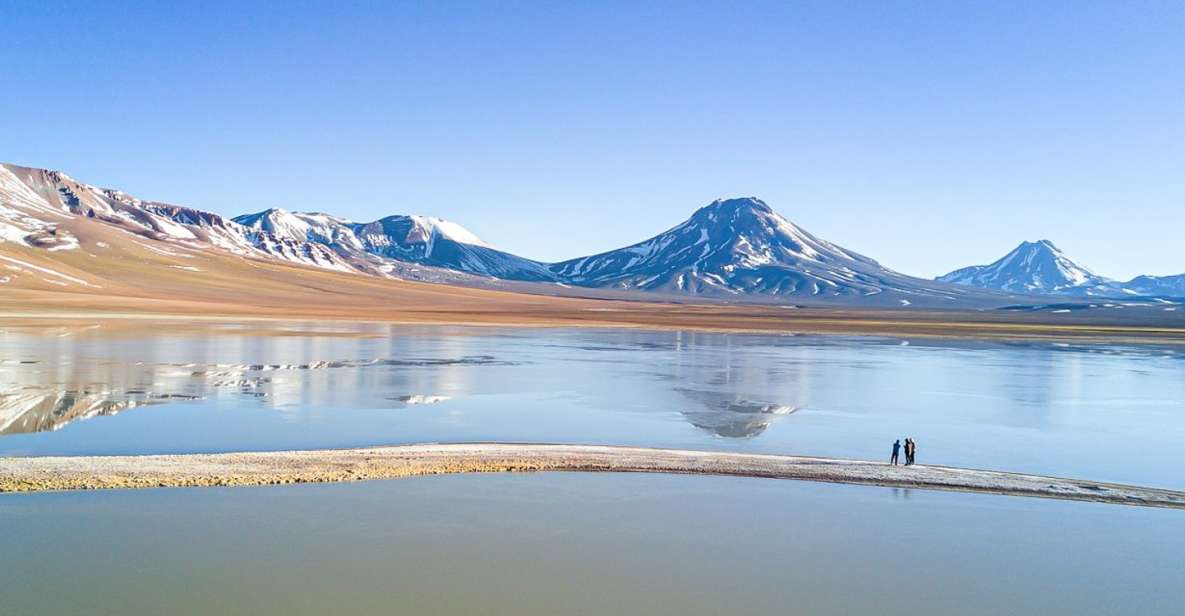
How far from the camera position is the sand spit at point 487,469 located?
73.3ft

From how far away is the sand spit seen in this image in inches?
880

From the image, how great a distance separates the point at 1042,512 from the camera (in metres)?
22.1

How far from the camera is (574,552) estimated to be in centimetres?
1798

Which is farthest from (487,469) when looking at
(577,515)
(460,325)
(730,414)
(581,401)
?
(460,325)

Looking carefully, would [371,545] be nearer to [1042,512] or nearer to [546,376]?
[1042,512]

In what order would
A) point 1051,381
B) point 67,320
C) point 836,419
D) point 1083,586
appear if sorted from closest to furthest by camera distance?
1. point 1083,586
2. point 836,419
3. point 1051,381
4. point 67,320

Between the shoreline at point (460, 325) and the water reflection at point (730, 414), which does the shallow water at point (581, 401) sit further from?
the shoreline at point (460, 325)

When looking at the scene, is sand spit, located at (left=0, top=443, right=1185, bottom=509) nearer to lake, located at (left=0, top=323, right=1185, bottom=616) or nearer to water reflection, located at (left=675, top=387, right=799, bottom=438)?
lake, located at (left=0, top=323, right=1185, bottom=616)

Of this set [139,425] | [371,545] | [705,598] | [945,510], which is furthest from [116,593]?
[945,510]

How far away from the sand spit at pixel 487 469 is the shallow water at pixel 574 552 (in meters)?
0.84

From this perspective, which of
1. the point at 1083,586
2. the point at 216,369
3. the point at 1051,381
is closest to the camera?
the point at 1083,586

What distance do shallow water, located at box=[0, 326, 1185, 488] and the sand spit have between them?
1957 millimetres

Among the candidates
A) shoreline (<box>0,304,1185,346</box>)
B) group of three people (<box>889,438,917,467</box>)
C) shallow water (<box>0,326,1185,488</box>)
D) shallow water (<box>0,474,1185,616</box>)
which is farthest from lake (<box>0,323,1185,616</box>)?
shoreline (<box>0,304,1185,346</box>)

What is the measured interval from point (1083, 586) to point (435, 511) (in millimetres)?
13456
